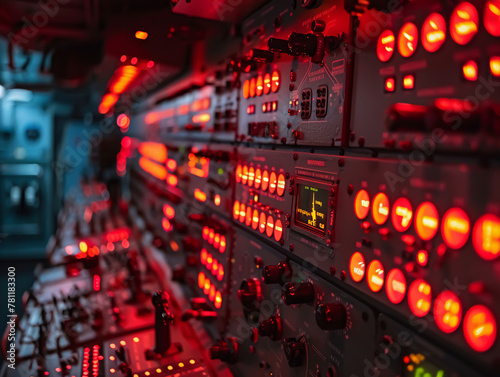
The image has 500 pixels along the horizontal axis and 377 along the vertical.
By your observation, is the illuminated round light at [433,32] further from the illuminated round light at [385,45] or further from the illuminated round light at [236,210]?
the illuminated round light at [236,210]

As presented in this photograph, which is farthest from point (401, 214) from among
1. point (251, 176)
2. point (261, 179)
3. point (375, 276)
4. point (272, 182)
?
point (251, 176)

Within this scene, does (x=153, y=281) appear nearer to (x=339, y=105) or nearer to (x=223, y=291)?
(x=223, y=291)

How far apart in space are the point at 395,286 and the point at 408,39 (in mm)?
542

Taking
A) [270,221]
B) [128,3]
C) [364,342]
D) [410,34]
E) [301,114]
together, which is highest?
[128,3]

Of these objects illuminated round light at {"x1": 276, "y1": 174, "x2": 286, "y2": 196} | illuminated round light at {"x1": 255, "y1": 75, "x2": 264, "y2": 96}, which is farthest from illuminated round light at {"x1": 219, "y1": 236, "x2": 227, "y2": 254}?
illuminated round light at {"x1": 255, "y1": 75, "x2": 264, "y2": 96}

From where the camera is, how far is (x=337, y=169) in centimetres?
112

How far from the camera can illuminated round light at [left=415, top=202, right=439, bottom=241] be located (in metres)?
0.80

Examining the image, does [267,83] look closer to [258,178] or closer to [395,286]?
[258,178]

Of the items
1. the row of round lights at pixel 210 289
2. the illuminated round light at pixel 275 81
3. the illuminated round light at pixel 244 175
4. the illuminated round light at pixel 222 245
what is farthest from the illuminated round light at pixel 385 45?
the row of round lights at pixel 210 289

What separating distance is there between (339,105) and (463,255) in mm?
535

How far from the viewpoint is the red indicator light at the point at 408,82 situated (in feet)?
2.83

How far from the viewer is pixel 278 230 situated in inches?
57.9

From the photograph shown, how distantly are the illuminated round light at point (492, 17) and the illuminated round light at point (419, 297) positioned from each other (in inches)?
18.9

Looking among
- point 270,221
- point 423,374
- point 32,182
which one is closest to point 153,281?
point 270,221
